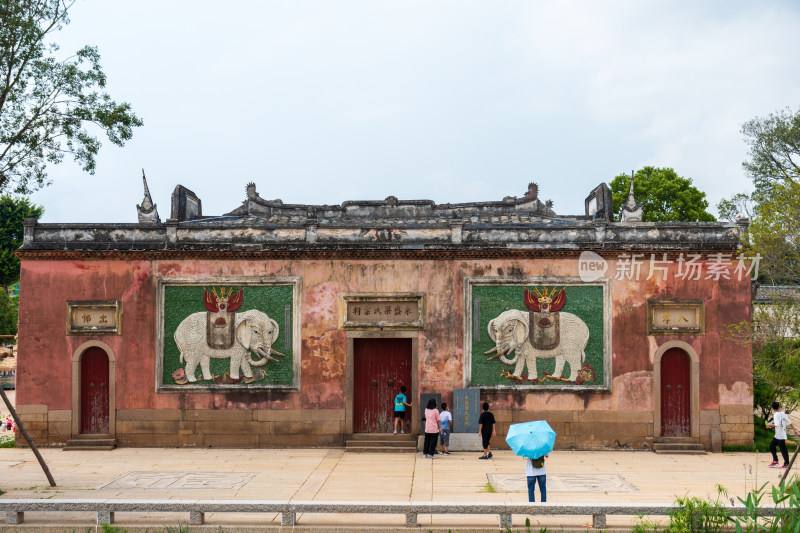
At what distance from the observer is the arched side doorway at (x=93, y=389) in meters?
15.7

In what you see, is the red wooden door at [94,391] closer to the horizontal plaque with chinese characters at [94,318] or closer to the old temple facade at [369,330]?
the old temple facade at [369,330]

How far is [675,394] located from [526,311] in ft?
12.9

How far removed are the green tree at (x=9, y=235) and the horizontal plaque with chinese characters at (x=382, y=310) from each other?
32.2 meters

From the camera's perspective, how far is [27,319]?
15.9 meters

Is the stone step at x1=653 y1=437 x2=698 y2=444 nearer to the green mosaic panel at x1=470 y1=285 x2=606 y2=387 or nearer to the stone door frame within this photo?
the green mosaic panel at x1=470 y1=285 x2=606 y2=387

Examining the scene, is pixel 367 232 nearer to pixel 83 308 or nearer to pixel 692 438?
pixel 83 308

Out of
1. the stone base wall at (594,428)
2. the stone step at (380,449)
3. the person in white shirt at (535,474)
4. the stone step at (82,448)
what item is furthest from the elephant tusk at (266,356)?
the person in white shirt at (535,474)

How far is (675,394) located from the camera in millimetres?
15469

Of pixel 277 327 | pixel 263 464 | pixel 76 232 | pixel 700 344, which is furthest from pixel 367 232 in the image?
pixel 700 344

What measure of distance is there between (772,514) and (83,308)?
14517mm

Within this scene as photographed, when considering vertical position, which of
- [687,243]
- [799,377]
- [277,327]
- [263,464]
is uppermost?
[687,243]

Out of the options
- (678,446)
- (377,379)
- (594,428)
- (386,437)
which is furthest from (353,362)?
(678,446)

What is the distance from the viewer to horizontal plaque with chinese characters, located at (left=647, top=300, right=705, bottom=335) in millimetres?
15383

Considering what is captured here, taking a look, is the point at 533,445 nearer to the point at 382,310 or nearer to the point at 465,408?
the point at 465,408
